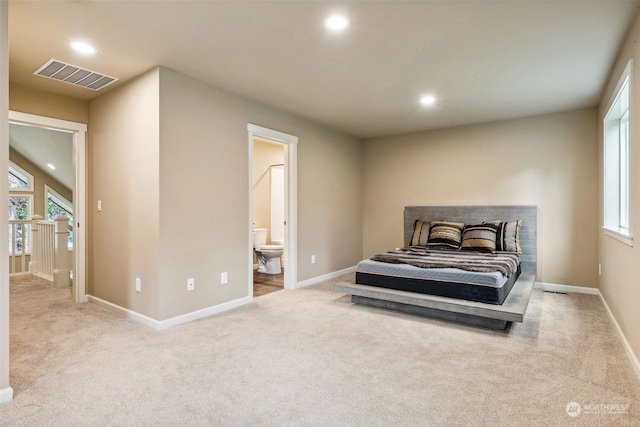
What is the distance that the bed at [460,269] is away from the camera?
3070 millimetres

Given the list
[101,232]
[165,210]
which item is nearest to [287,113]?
[165,210]

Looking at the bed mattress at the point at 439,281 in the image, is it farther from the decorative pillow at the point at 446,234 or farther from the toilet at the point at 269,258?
the toilet at the point at 269,258

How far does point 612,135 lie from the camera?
360cm

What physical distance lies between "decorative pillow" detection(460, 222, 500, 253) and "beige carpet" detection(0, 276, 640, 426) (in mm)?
1082

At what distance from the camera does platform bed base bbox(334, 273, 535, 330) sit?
292 cm

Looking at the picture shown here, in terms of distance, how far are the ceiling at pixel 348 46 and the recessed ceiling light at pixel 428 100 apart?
69 mm

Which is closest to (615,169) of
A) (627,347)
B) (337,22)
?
(627,347)

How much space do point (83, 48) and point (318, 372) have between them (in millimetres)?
3012

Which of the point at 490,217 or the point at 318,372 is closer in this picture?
the point at 318,372

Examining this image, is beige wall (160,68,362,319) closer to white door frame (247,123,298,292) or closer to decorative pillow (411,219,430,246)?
white door frame (247,123,298,292)

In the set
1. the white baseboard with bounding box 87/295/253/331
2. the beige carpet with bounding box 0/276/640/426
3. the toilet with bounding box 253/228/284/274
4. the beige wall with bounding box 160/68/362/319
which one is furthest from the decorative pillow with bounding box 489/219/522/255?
the white baseboard with bounding box 87/295/253/331

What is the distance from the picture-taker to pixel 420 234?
514cm

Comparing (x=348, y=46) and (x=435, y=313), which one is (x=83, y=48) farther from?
(x=435, y=313)

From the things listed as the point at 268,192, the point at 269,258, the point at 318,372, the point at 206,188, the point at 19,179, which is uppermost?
the point at 19,179
